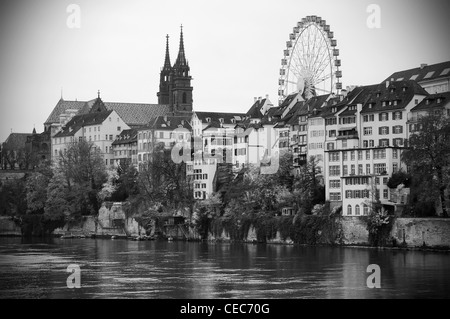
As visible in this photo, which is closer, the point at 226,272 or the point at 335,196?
the point at 226,272

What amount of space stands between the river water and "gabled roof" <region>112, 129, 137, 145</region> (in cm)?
5507

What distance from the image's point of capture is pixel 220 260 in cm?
8462

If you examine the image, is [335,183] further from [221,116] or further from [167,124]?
[167,124]

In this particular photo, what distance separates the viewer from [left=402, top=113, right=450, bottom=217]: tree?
87.9 metres

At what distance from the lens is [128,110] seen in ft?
592

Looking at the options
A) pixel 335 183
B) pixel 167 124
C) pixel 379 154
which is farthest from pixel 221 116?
pixel 379 154

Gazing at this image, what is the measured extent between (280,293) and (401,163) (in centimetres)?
3776

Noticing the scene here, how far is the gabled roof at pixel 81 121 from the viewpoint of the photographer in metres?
165

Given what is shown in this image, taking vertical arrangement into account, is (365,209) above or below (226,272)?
above

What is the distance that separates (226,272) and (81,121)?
99973 mm

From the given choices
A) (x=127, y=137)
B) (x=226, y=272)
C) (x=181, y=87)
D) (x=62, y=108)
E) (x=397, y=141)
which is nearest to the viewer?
(x=226, y=272)

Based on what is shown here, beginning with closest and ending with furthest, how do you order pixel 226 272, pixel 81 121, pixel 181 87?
1. pixel 226 272
2. pixel 81 121
3. pixel 181 87

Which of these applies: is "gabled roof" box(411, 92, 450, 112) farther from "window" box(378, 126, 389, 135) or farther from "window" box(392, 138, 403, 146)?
"window" box(378, 126, 389, 135)

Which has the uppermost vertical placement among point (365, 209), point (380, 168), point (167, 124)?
point (167, 124)
